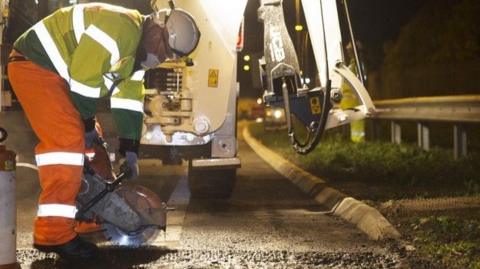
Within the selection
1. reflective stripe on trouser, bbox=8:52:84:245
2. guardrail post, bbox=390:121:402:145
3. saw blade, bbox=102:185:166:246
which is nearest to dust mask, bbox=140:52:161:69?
reflective stripe on trouser, bbox=8:52:84:245

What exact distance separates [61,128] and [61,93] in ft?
0.90

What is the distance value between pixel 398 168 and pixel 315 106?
324cm

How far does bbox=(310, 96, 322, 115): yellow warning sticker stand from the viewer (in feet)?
25.7

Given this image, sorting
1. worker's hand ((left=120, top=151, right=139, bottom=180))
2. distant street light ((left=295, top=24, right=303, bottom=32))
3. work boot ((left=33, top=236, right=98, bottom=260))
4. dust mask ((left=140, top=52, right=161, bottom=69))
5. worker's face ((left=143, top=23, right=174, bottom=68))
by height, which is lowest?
work boot ((left=33, top=236, right=98, bottom=260))

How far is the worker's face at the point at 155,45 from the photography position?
560 cm

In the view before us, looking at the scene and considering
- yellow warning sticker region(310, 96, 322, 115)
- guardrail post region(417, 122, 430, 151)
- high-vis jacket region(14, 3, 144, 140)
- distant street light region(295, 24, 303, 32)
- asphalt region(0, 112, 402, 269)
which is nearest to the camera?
high-vis jacket region(14, 3, 144, 140)

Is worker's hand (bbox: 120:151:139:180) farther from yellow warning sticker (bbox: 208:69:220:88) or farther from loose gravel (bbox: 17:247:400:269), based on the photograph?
yellow warning sticker (bbox: 208:69:220:88)

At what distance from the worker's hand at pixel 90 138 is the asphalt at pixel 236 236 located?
30.9 inches

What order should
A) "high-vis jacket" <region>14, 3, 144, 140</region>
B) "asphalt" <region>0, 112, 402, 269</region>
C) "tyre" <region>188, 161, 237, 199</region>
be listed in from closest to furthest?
"high-vis jacket" <region>14, 3, 144, 140</region>, "asphalt" <region>0, 112, 402, 269</region>, "tyre" <region>188, 161, 237, 199</region>

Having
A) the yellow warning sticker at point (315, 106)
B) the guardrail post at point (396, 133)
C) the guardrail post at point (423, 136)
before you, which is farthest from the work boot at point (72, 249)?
the guardrail post at point (396, 133)

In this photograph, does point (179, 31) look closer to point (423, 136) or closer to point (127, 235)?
point (127, 235)

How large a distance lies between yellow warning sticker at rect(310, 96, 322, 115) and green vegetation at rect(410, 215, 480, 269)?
1.59 m

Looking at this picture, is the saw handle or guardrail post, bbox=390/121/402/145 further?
guardrail post, bbox=390/121/402/145

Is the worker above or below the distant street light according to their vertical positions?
below
